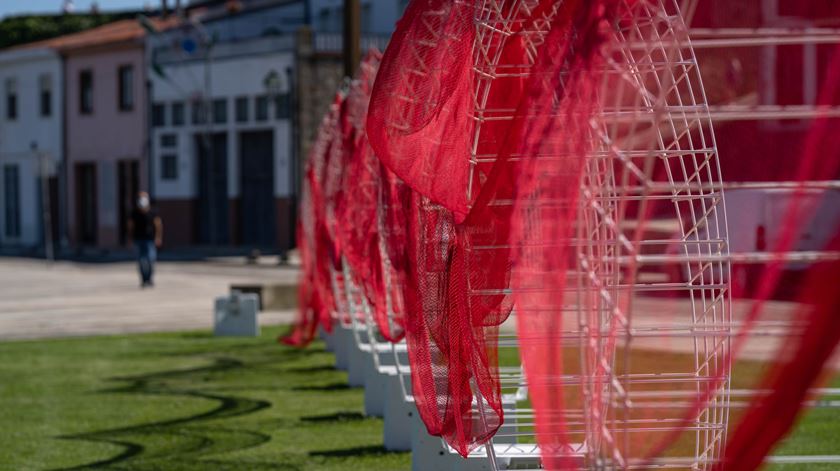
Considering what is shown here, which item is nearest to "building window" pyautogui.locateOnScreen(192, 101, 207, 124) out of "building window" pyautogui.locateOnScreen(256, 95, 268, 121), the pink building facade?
"building window" pyautogui.locateOnScreen(256, 95, 268, 121)

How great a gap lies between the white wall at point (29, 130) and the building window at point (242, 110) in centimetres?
1166

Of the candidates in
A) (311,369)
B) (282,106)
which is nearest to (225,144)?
(282,106)

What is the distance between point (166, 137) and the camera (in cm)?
4834

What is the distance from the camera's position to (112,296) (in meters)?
25.3

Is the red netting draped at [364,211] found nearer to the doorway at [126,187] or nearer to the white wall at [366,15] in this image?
the white wall at [366,15]

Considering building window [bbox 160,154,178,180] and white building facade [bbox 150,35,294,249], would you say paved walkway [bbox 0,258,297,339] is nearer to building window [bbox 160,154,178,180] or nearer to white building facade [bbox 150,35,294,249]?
white building facade [bbox 150,35,294,249]

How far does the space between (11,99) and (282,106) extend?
19.9 m

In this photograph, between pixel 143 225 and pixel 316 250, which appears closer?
pixel 316 250

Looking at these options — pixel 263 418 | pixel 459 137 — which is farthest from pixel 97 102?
pixel 459 137

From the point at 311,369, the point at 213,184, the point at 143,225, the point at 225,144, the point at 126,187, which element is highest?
the point at 225,144

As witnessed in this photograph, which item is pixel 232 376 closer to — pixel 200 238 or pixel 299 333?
pixel 299 333

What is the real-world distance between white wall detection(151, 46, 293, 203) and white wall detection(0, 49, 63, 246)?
7.16m

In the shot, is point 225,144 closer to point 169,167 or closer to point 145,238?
point 169,167

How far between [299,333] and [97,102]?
3937 centimetres
